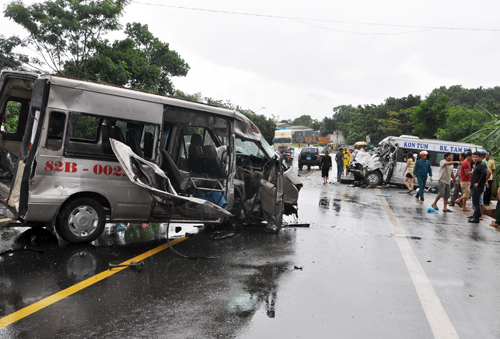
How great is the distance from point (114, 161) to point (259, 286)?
9.96 ft

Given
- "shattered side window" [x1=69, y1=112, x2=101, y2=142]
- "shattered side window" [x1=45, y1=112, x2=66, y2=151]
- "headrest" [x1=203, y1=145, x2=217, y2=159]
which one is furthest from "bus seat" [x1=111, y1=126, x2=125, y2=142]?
"headrest" [x1=203, y1=145, x2=217, y2=159]

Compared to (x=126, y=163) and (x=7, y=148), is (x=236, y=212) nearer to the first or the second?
(x=126, y=163)

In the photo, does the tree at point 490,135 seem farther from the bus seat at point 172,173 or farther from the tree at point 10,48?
the tree at point 10,48

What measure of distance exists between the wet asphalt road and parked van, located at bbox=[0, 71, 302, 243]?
50cm

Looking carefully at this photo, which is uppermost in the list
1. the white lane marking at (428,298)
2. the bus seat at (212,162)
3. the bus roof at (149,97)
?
the bus roof at (149,97)

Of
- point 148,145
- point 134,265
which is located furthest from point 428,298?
point 148,145

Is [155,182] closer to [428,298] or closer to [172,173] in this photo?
[172,173]

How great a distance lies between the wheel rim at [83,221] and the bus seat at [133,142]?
1097mm

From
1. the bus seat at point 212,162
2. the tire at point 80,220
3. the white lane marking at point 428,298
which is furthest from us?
the bus seat at point 212,162

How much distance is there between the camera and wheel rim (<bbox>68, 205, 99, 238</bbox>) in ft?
20.5

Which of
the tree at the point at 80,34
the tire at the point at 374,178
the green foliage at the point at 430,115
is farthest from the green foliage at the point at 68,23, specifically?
the green foliage at the point at 430,115

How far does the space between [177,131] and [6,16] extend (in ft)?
60.3

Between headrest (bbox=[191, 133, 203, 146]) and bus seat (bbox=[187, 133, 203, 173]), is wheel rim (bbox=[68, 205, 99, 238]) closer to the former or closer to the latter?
bus seat (bbox=[187, 133, 203, 173])

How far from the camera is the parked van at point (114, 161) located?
5988 mm
